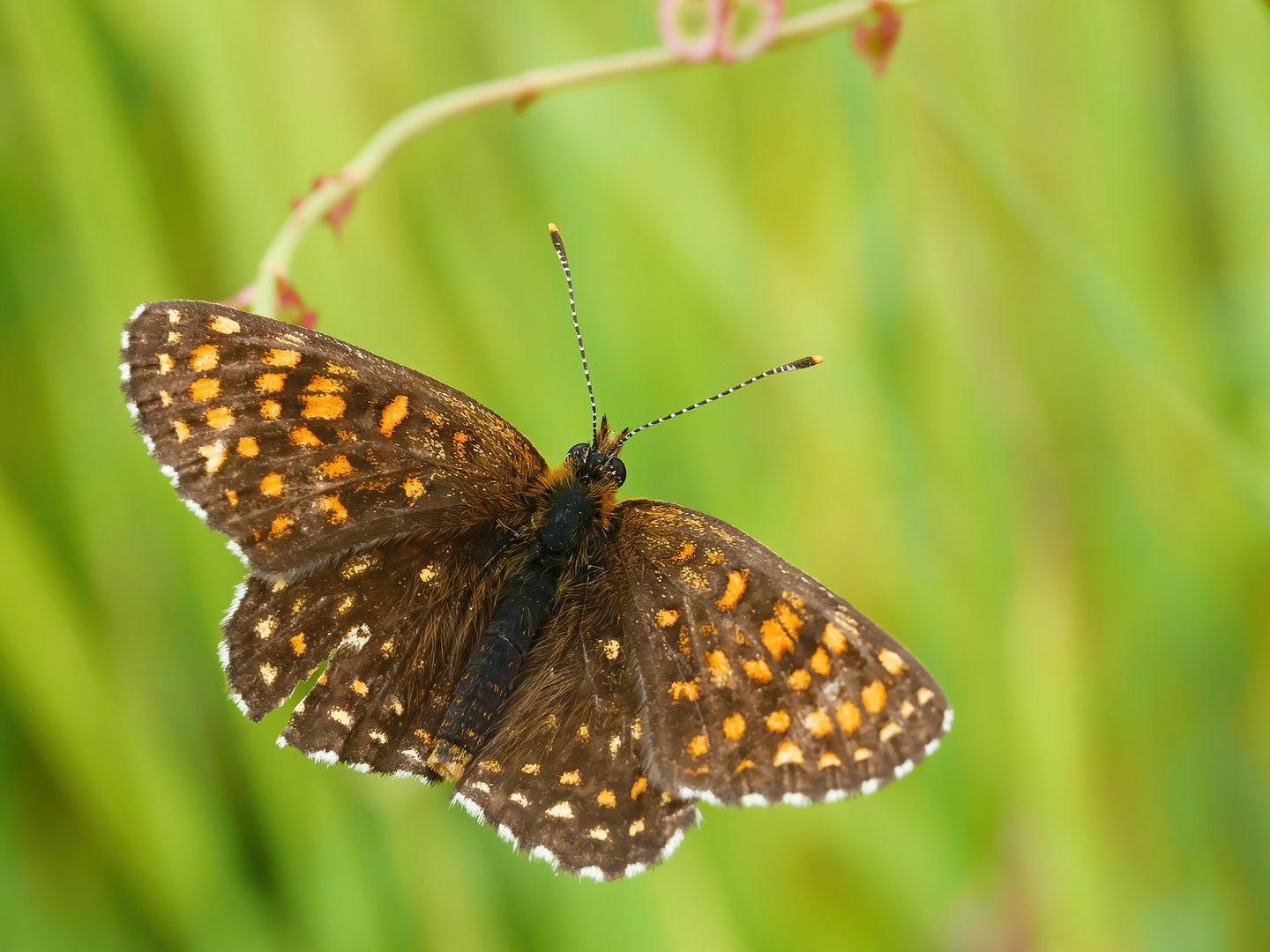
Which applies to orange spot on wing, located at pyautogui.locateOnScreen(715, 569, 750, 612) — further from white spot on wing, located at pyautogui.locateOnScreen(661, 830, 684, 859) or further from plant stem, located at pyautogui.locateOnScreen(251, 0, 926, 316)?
plant stem, located at pyautogui.locateOnScreen(251, 0, 926, 316)

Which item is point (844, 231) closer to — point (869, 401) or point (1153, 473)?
point (869, 401)

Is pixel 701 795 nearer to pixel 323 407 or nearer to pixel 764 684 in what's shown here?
pixel 764 684

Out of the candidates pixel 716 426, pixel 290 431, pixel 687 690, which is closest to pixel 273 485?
pixel 290 431

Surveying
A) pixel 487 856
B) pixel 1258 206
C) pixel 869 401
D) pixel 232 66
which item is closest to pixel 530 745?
pixel 487 856

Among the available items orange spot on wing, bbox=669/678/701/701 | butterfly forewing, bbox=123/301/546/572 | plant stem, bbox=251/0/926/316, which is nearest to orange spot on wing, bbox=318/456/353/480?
A: butterfly forewing, bbox=123/301/546/572

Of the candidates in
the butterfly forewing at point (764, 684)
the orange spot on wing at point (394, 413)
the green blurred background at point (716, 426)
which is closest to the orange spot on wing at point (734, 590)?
the butterfly forewing at point (764, 684)

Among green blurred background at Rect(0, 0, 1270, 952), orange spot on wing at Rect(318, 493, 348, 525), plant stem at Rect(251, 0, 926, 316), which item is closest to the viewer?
plant stem at Rect(251, 0, 926, 316)
